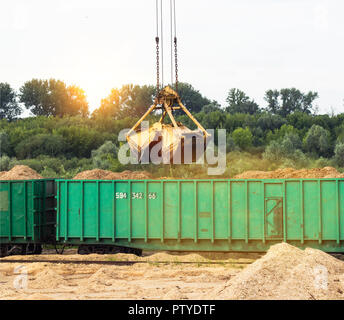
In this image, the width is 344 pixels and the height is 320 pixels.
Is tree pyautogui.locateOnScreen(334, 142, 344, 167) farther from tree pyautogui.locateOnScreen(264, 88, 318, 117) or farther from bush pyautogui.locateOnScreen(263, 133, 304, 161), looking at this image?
tree pyautogui.locateOnScreen(264, 88, 318, 117)

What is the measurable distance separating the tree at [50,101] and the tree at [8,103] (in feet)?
4.30

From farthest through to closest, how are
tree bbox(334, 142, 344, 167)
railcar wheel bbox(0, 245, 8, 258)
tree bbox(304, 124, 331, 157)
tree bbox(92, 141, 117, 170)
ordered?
tree bbox(304, 124, 331, 157)
tree bbox(334, 142, 344, 167)
tree bbox(92, 141, 117, 170)
railcar wheel bbox(0, 245, 8, 258)

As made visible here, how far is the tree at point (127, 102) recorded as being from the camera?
70.6m

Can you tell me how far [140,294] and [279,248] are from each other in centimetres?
406

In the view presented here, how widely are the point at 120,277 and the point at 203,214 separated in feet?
11.2

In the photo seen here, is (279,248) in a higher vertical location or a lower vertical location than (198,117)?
lower

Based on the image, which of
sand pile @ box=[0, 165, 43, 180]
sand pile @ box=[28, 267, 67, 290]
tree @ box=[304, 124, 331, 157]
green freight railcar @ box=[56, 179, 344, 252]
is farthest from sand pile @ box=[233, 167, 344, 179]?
tree @ box=[304, 124, 331, 157]

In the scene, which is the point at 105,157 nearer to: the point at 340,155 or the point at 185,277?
the point at 340,155

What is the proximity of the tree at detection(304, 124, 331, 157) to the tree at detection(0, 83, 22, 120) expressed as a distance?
41.6 m

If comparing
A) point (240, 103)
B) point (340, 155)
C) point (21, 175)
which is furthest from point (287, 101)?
point (21, 175)

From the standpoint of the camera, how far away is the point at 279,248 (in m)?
13.8

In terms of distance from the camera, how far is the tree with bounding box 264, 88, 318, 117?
74.6m

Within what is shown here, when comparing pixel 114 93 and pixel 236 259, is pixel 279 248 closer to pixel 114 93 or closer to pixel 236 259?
pixel 236 259

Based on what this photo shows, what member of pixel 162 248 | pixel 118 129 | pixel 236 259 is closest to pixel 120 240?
pixel 162 248
